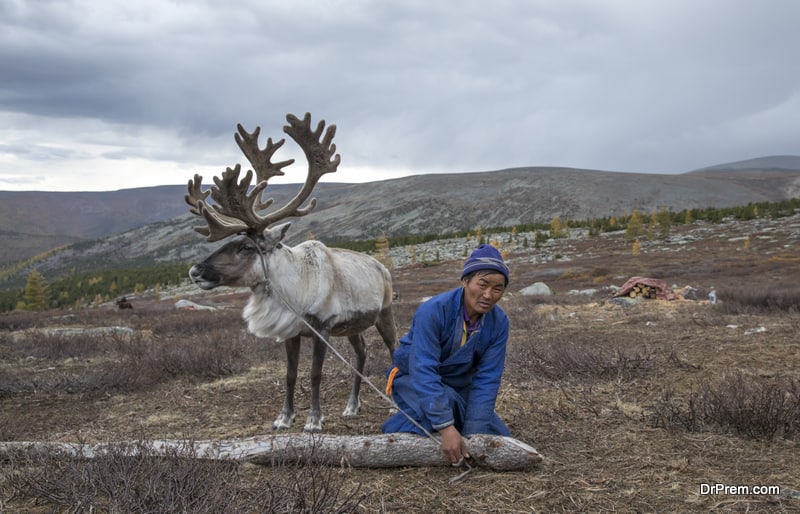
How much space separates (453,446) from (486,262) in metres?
1.11

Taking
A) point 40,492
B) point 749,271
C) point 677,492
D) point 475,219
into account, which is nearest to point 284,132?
point 40,492

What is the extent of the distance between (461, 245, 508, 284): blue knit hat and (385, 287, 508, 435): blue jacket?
0.26 meters

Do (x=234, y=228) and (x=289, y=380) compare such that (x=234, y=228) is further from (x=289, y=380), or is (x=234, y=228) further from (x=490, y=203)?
(x=490, y=203)

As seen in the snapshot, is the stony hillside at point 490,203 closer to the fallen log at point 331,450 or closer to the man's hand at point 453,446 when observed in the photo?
the fallen log at point 331,450

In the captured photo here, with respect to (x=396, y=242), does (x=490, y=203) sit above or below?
above

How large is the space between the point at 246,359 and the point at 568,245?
38.3 metres

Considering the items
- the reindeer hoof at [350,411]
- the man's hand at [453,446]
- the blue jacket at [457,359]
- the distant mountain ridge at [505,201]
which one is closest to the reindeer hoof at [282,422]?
the reindeer hoof at [350,411]

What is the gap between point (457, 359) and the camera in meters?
3.67

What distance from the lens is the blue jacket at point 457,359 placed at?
352cm

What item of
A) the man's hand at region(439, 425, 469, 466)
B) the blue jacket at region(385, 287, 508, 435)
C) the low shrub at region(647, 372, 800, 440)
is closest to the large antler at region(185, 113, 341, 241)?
the blue jacket at region(385, 287, 508, 435)

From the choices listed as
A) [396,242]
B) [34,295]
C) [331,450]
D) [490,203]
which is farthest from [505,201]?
[331,450]

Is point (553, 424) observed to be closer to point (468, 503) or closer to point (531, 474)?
point (531, 474)

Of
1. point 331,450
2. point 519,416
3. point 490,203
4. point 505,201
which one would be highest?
point 505,201

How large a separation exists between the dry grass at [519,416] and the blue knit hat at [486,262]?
1.21 m
